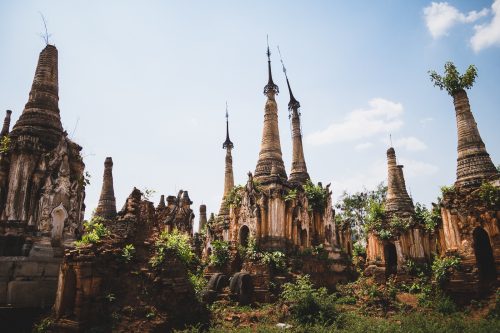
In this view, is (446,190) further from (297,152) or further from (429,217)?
(297,152)

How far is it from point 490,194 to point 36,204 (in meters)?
17.7

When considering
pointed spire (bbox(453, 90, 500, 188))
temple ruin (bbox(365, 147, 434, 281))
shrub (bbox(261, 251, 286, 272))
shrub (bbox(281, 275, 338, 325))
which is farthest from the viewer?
temple ruin (bbox(365, 147, 434, 281))

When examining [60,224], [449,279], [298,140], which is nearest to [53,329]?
[60,224]

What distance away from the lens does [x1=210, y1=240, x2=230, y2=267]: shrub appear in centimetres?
1905

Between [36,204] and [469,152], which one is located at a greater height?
[469,152]

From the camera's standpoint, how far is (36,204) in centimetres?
1217

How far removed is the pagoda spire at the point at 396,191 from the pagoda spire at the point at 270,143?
7.18 meters

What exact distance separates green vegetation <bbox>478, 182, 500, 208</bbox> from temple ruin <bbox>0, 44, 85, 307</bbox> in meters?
16.3

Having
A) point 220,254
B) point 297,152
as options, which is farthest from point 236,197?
point 297,152

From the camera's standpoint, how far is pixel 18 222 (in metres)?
11.7

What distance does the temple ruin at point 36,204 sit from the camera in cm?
1090

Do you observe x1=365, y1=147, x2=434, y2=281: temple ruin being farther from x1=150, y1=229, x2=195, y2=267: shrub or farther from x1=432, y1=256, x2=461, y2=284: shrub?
x1=150, y1=229, x2=195, y2=267: shrub

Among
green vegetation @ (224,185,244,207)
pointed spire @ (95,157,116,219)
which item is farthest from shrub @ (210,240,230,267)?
pointed spire @ (95,157,116,219)

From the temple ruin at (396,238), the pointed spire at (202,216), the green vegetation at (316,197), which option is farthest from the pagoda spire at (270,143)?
the pointed spire at (202,216)
